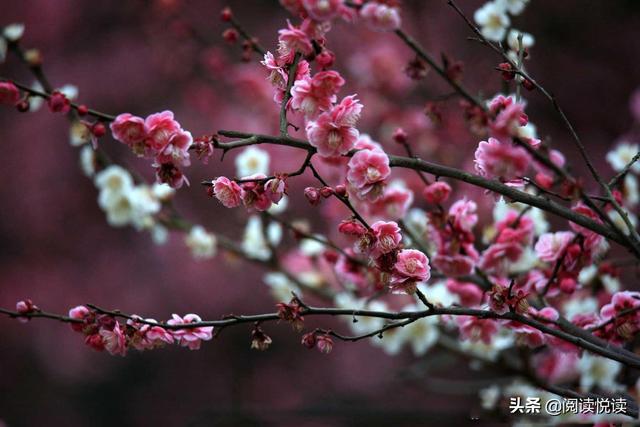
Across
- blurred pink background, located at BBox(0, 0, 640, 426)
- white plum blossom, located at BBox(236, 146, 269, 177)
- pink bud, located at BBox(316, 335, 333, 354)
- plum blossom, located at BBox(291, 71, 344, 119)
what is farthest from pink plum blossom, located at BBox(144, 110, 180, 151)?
blurred pink background, located at BBox(0, 0, 640, 426)

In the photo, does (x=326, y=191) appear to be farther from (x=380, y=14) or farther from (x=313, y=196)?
(x=380, y=14)

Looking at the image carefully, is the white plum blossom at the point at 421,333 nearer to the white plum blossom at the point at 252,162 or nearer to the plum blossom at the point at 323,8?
the white plum blossom at the point at 252,162

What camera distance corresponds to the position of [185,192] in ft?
11.2

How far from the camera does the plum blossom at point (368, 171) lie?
3.77 ft

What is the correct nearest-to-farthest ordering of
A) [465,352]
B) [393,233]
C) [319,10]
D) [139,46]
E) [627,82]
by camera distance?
[319,10] < [393,233] < [465,352] < [627,82] < [139,46]

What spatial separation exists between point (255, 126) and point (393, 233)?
7.81 feet

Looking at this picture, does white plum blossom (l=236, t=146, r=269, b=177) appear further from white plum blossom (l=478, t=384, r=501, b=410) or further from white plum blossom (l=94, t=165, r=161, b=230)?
white plum blossom (l=478, t=384, r=501, b=410)

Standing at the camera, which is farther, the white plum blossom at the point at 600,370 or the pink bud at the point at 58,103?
the white plum blossom at the point at 600,370

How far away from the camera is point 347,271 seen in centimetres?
167

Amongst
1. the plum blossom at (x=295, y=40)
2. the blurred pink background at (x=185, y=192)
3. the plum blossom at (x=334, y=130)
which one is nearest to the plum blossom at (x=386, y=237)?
the plum blossom at (x=334, y=130)

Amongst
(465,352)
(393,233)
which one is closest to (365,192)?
(393,233)

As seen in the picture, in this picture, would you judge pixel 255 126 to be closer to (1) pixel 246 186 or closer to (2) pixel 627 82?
(2) pixel 627 82

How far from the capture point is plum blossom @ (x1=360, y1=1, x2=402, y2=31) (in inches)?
42.7

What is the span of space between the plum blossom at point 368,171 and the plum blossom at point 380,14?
0.20 meters
